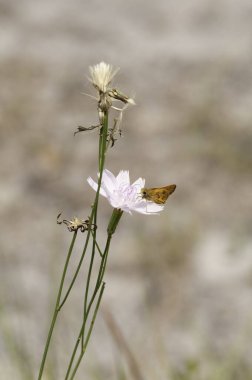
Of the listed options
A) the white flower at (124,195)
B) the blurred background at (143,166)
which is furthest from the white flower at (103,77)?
the blurred background at (143,166)

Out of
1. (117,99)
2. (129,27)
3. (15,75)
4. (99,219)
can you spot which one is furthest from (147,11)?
(117,99)

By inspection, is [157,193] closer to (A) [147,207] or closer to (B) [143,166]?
(A) [147,207]

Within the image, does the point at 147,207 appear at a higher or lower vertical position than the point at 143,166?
lower

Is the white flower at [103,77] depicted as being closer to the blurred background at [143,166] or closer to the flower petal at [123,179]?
the flower petal at [123,179]

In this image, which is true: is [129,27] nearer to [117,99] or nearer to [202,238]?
[202,238]

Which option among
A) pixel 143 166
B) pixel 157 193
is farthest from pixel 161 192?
pixel 143 166

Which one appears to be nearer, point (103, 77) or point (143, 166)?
point (103, 77)

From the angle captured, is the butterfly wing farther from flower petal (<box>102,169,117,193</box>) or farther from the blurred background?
the blurred background
